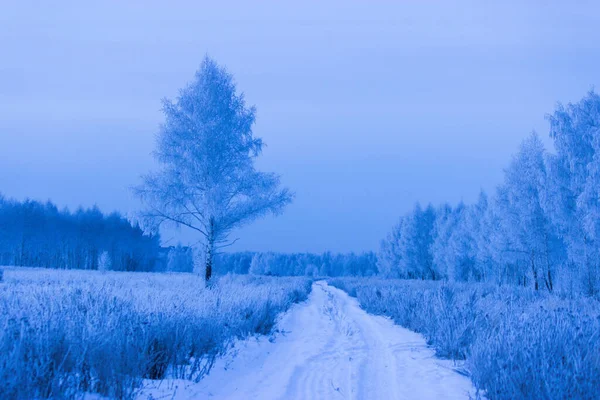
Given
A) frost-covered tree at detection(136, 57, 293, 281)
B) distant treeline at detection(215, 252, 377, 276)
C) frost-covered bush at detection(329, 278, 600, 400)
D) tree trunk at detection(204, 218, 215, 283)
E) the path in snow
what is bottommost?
distant treeline at detection(215, 252, 377, 276)

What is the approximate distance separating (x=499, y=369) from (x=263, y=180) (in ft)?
38.1

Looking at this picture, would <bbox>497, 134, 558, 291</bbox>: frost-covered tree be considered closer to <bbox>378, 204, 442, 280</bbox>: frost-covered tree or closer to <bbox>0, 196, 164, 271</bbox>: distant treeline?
<bbox>378, 204, 442, 280</bbox>: frost-covered tree

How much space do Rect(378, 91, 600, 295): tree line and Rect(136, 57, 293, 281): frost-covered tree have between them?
12948 mm

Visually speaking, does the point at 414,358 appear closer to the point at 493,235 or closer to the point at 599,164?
the point at 599,164

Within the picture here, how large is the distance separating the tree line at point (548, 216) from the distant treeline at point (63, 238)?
40.5m

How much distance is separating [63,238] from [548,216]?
6272cm

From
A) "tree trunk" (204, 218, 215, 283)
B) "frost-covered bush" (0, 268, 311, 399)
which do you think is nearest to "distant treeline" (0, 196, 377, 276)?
"tree trunk" (204, 218, 215, 283)

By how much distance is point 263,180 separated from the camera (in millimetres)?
14969

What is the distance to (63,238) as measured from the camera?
60.1 meters

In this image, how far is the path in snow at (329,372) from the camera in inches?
171

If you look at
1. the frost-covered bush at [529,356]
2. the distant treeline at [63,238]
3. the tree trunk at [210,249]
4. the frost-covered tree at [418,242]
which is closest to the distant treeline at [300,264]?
the distant treeline at [63,238]

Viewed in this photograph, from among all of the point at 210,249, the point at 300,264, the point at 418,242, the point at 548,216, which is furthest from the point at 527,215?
the point at 300,264

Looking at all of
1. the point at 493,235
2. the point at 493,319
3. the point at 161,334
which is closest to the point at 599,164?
the point at 493,235

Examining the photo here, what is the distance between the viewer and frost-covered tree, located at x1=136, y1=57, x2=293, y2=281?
46.3ft
